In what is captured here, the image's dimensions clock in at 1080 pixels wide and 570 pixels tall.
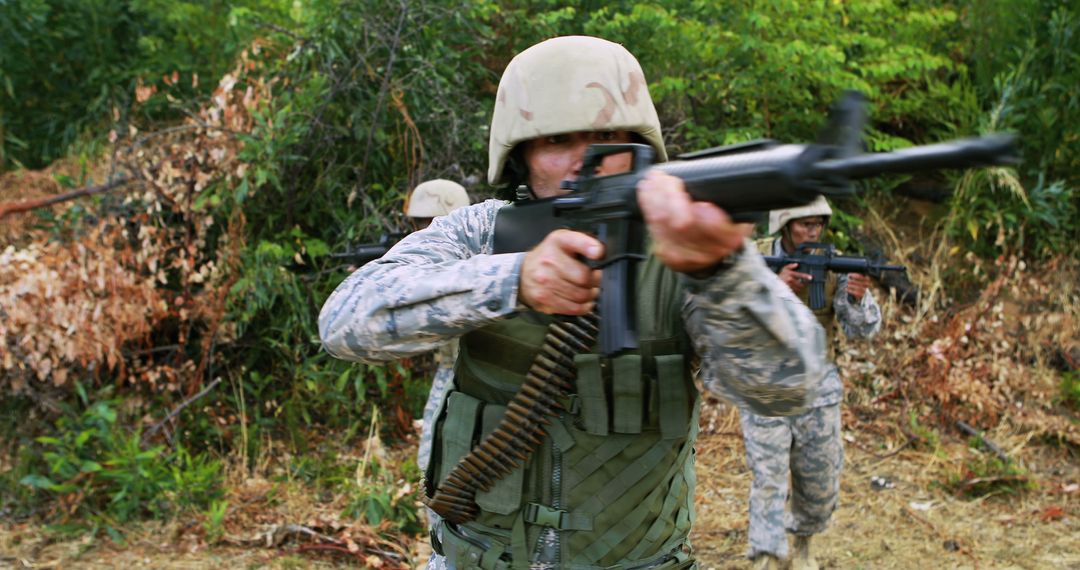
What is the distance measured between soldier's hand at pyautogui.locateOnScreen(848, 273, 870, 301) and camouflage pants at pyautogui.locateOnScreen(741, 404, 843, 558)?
65 cm

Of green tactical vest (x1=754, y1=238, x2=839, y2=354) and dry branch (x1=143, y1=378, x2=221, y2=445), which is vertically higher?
green tactical vest (x1=754, y1=238, x2=839, y2=354)

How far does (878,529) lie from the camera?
5.20 metres

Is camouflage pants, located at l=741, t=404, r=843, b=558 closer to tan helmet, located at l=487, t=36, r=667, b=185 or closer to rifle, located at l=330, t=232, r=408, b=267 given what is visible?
rifle, located at l=330, t=232, r=408, b=267

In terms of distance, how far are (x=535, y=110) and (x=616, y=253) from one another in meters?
0.56

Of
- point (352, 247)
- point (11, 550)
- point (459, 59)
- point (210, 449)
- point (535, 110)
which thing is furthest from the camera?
point (459, 59)

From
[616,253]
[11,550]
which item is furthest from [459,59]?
[616,253]

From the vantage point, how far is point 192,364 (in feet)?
19.2

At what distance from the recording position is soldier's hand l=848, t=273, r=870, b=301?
15.1ft

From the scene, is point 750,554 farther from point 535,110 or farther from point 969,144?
point 969,144

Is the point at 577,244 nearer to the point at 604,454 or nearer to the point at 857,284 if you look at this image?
the point at 604,454

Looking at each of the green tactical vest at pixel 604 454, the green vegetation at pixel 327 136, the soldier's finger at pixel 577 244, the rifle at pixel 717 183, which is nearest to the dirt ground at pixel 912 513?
the green vegetation at pixel 327 136

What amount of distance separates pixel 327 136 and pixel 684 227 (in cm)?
518

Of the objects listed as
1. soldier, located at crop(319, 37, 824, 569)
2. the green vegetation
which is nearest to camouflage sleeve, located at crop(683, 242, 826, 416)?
soldier, located at crop(319, 37, 824, 569)

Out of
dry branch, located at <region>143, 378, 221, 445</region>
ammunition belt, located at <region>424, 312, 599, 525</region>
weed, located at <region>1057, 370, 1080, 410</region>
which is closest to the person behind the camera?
ammunition belt, located at <region>424, 312, 599, 525</region>
